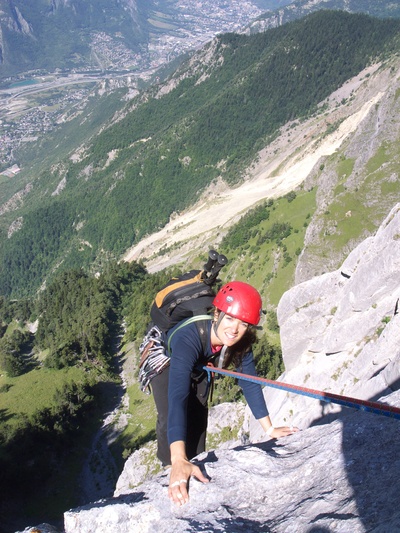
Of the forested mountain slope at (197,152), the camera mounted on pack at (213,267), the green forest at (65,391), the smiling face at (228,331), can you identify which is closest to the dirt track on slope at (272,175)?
the forested mountain slope at (197,152)

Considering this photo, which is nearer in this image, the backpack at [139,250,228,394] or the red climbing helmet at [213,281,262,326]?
the red climbing helmet at [213,281,262,326]

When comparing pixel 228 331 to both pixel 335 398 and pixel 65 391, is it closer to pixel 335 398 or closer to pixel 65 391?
pixel 335 398

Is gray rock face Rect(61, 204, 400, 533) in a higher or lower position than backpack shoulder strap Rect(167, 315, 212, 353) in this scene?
lower

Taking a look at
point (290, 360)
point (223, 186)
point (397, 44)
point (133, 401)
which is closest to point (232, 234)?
point (133, 401)

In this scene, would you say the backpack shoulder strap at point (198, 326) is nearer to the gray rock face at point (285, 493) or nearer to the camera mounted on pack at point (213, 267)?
the camera mounted on pack at point (213, 267)

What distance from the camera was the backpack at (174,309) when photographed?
6.86 m

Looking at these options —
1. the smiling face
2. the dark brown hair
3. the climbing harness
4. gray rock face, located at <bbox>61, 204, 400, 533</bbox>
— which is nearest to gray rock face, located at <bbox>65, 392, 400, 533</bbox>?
gray rock face, located at <bbox>61, 204, 400, 533</bbox>

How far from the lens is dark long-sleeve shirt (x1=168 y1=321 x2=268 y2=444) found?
5297 millimetres

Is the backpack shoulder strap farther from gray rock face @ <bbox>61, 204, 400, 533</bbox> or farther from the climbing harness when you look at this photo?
gray rock face @ <bbox>61, 204, 400, 533</bbox>

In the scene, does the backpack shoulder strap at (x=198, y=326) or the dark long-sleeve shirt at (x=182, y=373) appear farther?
the backpack shoulder strap at (x=198, y=326)

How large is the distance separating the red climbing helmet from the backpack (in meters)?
0.50

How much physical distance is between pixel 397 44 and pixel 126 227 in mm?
128626

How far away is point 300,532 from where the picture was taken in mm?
4605

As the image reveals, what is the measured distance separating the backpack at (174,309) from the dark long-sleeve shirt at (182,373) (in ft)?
0.85
